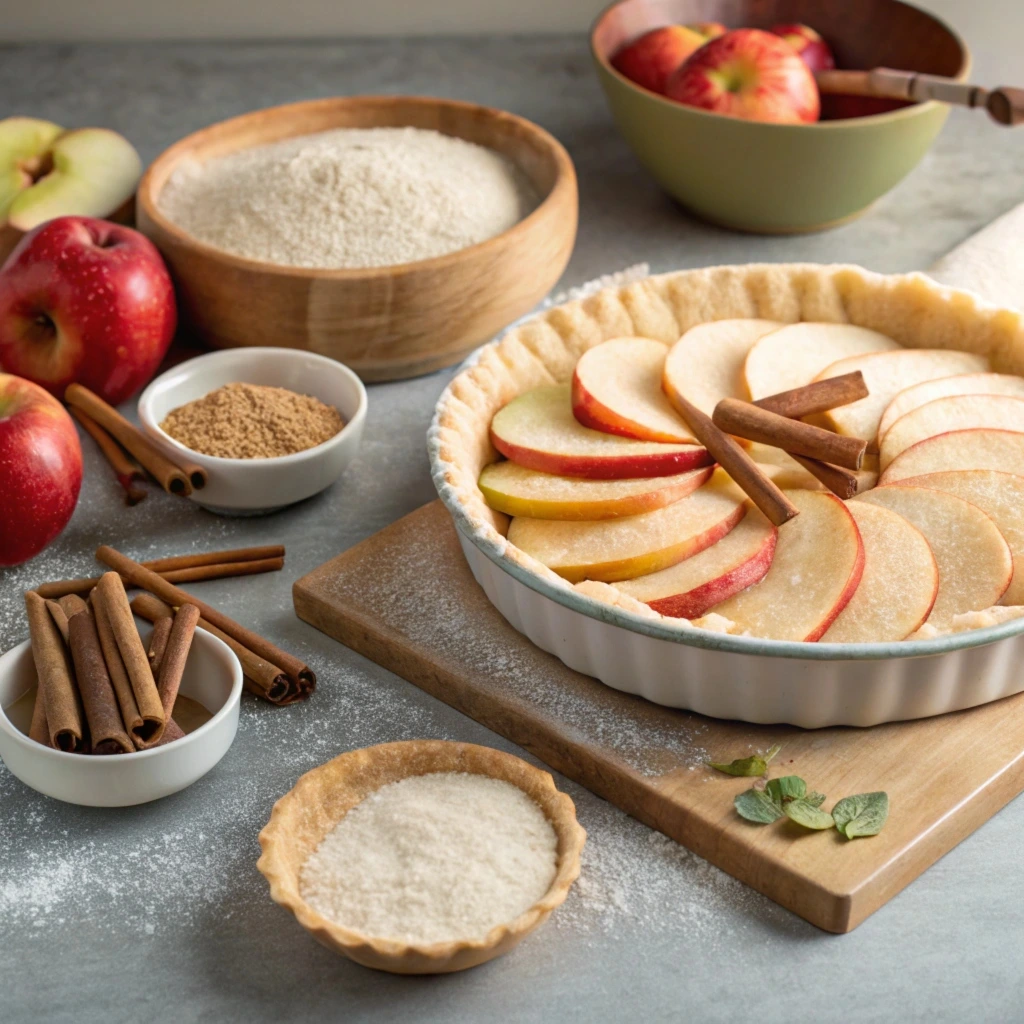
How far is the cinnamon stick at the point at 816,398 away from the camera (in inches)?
76.1

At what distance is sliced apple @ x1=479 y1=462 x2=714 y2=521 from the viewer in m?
1.84

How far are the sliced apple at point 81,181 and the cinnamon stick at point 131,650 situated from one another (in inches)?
46.6

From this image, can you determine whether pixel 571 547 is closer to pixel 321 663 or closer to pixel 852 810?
pixel 321 663

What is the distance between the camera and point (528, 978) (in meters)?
1.40

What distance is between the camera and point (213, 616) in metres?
1.89

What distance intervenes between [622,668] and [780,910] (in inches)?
14.5

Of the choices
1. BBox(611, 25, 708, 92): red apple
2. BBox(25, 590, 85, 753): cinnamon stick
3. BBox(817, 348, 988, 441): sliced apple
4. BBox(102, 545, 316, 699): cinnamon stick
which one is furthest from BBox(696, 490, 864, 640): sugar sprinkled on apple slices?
BBox(611, 25, 708, 92): red apple

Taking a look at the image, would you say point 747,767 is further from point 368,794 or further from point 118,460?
point 118,460

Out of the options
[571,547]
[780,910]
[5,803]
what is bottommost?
[5,803]

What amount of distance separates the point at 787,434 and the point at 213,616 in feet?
2.93

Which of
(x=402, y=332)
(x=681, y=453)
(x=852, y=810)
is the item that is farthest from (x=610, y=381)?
(x=852, y=810)

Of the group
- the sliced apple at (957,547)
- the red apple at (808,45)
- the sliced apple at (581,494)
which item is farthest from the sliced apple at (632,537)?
the red apple at (808,45)

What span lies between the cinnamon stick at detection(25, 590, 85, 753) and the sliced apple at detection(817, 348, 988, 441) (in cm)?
119

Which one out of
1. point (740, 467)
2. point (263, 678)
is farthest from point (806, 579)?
point (263, 678)
